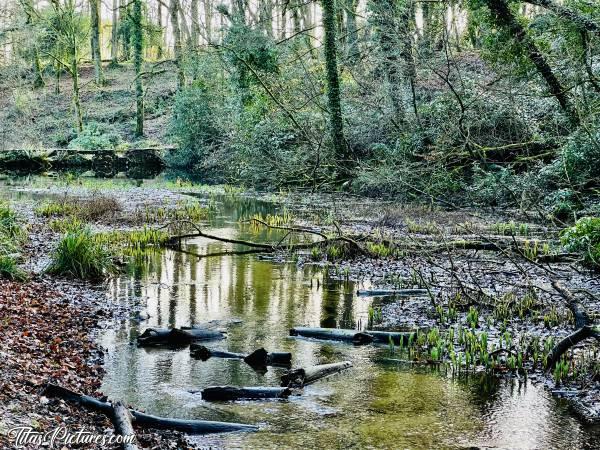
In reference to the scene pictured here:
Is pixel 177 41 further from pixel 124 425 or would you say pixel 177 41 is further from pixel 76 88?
pixel 124 425

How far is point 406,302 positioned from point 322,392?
14.7 feet

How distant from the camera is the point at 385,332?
969 centimetres

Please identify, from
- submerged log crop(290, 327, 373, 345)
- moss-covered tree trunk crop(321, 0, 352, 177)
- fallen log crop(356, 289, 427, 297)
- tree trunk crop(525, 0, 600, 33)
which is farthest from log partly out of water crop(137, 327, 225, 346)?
moss-covered tree trunk crop(321, 0, 352, 177)

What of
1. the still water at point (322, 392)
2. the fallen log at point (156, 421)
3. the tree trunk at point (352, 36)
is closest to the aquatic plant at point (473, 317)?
the still water at point (322, 392)

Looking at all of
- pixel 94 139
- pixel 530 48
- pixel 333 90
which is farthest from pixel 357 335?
pixel 94 139

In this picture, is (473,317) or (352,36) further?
(352,36)

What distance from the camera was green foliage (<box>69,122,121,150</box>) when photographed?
4631cm

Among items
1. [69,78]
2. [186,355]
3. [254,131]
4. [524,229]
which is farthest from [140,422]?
[69,78]

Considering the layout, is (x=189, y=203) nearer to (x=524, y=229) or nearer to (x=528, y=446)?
(x=524, y=229)

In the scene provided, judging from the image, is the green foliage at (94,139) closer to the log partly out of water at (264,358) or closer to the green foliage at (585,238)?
the green foliage at (585,238)

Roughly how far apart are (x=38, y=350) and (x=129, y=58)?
61390 millimetres

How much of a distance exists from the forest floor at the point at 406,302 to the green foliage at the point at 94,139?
2641 cm

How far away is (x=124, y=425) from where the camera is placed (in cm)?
609

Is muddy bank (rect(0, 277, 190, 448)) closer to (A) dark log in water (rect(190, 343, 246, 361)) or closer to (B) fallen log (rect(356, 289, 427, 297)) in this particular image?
(A) dark log in water (rect(190, 343, 246, 361))
